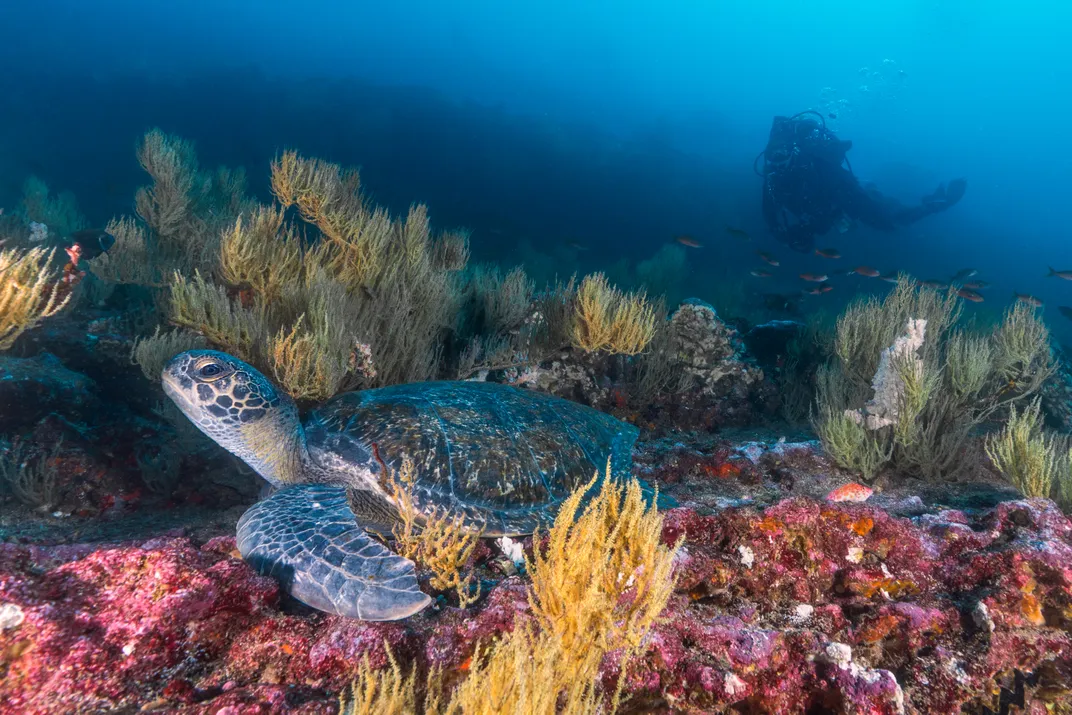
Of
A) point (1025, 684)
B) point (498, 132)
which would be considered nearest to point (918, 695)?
point (1025, 684)

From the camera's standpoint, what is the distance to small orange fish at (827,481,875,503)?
351 cm

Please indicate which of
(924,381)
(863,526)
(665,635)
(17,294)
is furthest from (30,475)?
(924,381)

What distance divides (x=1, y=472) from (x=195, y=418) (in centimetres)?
202

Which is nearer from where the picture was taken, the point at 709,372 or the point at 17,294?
the point at 17,294

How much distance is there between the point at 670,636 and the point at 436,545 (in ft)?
3.83

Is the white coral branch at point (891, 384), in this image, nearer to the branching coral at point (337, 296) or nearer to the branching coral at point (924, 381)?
the branching coral at point (924, 381)

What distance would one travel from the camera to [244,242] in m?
4.92

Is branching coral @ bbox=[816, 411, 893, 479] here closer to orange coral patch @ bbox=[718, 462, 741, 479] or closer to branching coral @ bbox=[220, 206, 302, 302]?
orange coral patch @ bbox=[718, 462, 741, 479]

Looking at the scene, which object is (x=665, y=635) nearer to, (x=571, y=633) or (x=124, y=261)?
(x=571, y=633)

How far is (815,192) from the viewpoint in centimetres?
2045

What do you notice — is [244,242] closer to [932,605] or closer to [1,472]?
[1,472]

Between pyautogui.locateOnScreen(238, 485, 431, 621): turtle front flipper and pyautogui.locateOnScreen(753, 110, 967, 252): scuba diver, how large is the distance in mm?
22419

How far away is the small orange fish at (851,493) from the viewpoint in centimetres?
351

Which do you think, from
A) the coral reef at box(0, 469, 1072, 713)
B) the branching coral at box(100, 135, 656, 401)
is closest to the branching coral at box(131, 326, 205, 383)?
the branching coral at box(100, 135, 656, 401)
